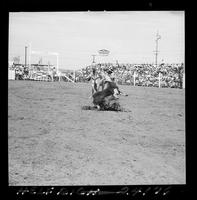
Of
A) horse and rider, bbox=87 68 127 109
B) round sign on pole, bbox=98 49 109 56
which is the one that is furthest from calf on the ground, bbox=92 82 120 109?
round sign on pole, bbox=98 49 109 56

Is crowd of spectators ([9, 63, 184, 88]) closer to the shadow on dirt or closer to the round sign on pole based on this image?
the round sign on pole

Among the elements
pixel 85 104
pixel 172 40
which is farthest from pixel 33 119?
pixel 172 40

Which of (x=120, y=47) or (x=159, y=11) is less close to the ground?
(x=159, y=11)

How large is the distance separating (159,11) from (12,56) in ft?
4.40

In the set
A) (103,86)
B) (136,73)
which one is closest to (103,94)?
(103,86)

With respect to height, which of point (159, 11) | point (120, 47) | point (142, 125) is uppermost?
point (159, 11)

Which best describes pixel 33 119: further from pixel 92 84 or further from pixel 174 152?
pixel 174 152

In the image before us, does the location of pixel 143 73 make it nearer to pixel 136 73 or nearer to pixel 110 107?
pixel 136 73

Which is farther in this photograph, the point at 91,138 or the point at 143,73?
the point at 143,73

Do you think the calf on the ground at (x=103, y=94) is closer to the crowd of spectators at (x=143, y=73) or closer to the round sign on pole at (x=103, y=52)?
the crowd of spectators at (x=143, y=73)

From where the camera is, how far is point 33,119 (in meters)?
3.00

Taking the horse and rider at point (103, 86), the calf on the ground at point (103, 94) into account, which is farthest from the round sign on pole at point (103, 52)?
the calf on the ground at point (103, 94)

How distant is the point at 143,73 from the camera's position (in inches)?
122

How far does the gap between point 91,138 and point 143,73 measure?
76 cm
